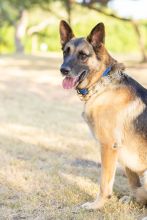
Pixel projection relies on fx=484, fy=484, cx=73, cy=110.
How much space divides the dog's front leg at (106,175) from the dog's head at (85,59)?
705 mm

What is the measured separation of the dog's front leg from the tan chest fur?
0.21 ft

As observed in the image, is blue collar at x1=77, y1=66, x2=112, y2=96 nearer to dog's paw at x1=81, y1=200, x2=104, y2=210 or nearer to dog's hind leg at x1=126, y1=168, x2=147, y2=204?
dog's hind leg at x1=126, y1=168, x2=147, y2=204

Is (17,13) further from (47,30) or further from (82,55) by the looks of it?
(82,55)

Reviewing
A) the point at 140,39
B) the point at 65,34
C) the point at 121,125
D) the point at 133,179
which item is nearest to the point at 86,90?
the point at 121,125

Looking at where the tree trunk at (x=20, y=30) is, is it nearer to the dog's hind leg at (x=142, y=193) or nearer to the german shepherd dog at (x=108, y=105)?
the german shepherd dog at (x=108, y=105)

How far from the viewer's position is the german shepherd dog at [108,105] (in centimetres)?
459

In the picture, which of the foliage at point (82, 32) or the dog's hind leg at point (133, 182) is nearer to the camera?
the dog's hind leg at point (133, 182)

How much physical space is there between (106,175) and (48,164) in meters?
1.87

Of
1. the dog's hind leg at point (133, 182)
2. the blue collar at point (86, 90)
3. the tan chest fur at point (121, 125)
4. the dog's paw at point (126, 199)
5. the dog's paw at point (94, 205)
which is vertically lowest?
the dog's paw at point (126, 199)

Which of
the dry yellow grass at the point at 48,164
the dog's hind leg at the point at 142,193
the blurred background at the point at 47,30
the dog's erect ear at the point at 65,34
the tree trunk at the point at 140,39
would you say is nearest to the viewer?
the dog's hind leg at the point at 142,193

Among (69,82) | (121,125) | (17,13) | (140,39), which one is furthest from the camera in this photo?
(17,13)

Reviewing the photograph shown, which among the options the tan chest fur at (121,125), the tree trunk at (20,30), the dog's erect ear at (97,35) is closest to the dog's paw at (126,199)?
the tan chest fur at (121,125)

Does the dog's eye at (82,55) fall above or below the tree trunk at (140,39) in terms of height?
above

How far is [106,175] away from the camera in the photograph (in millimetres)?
4680
